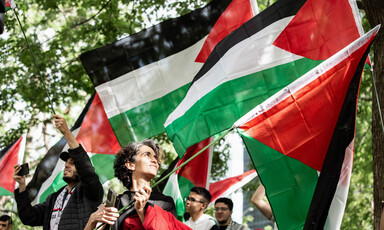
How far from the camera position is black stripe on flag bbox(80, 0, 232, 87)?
7.41 metres

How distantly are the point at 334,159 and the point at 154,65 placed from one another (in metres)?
3.36

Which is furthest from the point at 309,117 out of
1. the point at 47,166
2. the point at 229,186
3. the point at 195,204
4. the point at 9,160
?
the point at 9,160

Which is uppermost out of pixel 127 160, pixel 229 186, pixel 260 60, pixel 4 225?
pixel 260 60

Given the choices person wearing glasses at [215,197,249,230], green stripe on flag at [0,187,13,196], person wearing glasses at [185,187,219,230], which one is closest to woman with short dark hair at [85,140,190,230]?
person wearing glasses at [185,187,219,230]

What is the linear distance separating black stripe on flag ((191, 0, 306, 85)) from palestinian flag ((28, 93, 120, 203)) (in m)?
2.68

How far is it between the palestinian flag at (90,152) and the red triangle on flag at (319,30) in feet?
10.6

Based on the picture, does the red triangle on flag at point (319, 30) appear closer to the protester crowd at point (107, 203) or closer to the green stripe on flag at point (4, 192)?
the protester crowd at point (107, 203)

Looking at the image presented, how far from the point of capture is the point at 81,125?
28.0 ft

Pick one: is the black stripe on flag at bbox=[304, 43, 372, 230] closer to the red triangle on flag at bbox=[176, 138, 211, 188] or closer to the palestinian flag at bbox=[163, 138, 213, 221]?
the palestinian flag at bbox=[163, 138, 213, 221]

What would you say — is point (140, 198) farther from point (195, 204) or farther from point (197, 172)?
point (197, 172)

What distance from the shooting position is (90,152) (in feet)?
27.1

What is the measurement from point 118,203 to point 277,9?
263 cm

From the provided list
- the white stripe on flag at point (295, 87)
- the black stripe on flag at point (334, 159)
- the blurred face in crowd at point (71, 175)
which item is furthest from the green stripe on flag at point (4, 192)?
the black stripe on flag at point (334, 159)

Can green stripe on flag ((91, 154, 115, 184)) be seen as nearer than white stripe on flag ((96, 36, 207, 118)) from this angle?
No
